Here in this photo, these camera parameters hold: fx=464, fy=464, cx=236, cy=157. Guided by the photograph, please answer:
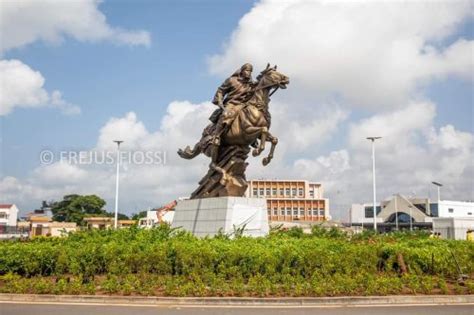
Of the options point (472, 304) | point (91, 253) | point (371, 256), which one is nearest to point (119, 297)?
point (91, 253)

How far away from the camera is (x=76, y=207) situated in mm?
74562

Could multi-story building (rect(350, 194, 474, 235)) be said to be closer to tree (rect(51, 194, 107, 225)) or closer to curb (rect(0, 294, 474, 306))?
tree (rect(51, 194, 107, 225))

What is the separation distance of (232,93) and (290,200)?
219 ft

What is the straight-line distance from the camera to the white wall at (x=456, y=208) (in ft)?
222

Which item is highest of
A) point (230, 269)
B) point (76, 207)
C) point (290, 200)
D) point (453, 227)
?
point (290, 200)

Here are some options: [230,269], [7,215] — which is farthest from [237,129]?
[7,215]

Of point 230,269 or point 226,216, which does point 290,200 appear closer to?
point 226,216

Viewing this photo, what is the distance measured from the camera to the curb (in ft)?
28.0

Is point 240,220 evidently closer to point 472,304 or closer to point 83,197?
point 472,304

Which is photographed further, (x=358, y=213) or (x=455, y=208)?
(x=358, y=213)

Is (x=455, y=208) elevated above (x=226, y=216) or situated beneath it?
elevated above

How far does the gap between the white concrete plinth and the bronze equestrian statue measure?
23.2 inches

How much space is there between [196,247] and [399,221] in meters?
66.5

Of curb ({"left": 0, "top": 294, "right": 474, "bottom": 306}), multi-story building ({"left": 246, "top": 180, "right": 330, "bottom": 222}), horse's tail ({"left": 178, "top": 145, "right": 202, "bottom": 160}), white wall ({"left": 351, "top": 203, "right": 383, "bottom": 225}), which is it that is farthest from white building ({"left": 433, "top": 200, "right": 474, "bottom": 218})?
Result: curb ({"left": 0, "top": 294, "right": 474, "bottom": 306})
